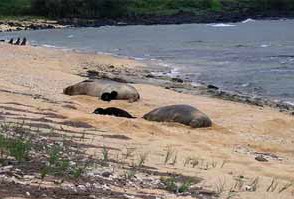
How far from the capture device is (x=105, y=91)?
750 inches

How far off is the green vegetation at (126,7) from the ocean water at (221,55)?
31.3 metres

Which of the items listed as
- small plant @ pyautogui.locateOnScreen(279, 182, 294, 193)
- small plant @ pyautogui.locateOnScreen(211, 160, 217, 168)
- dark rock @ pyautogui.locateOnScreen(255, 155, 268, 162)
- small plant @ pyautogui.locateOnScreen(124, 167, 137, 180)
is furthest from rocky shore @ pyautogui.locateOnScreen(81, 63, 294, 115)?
small plant @ pyautogui.locateOnScreen(124, 167, 137, 180)

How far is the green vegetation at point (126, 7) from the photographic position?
9606 cm

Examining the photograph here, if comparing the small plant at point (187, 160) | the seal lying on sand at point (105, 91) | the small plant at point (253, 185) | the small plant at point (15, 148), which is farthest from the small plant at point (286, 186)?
the seal lying on sand at point (105, 91)

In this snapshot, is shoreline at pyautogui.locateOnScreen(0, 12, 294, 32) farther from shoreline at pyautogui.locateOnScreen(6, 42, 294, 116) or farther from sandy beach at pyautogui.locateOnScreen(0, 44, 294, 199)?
sandy beach at pyautogui.locateOnScreen(0, 44, 294, 199)

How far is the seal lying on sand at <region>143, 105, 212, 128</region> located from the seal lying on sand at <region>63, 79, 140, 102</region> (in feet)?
11.7

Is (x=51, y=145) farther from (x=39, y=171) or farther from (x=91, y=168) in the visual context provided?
(x=39, y=171)

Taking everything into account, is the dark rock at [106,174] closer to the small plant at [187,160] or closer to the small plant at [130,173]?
the small plant at [130,173]

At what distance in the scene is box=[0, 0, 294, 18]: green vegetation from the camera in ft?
315

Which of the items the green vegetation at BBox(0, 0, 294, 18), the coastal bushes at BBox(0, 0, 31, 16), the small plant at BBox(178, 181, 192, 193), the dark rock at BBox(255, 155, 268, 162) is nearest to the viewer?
the small plant at BBox(178, 181, 192, 193)

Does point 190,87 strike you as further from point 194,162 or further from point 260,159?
point 194,162

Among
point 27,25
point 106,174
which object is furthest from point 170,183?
point 27,25

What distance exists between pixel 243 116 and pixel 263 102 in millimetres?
4798

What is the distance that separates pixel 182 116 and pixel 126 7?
294ft
